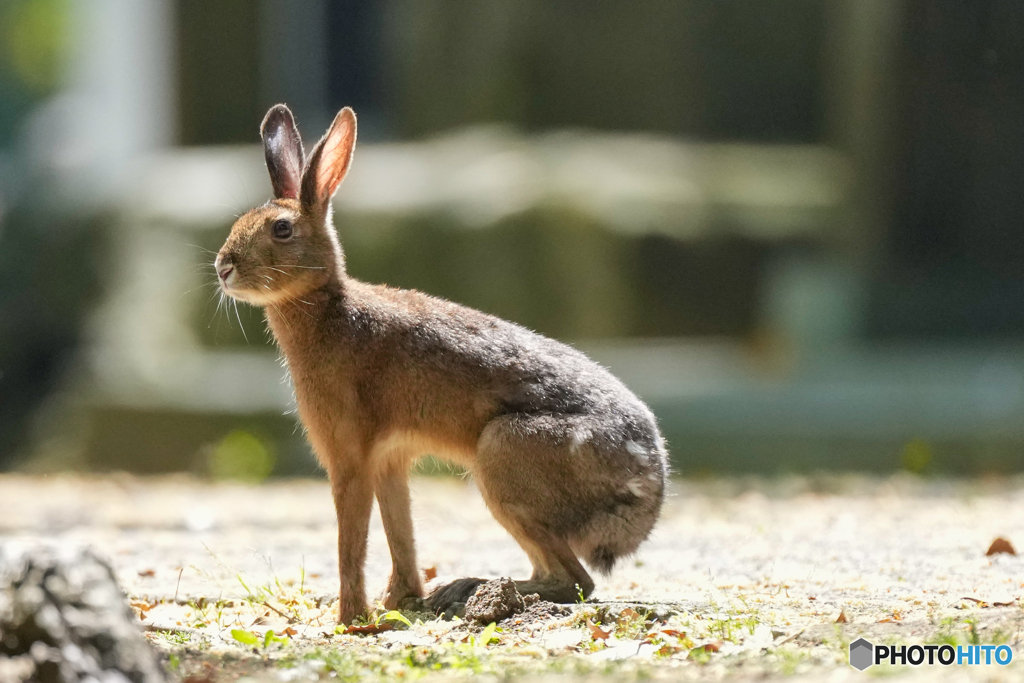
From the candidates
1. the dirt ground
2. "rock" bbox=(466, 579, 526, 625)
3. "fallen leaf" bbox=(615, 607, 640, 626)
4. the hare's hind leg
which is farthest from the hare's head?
"fallen leaf" bbox=(615, 607, 640, 626)

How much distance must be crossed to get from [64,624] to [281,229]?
2.51 metres

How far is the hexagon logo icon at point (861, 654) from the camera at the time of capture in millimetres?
3823

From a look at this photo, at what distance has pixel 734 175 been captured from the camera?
13.3 metres

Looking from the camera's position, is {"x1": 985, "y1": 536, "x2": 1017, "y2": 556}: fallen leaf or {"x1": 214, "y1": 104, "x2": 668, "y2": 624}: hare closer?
{"x1": 214, "y1": 104, "x2": 668, "y2": 624}: hare

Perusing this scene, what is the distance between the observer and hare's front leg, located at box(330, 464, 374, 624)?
210 inches

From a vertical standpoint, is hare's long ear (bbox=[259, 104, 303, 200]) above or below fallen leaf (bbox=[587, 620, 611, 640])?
above

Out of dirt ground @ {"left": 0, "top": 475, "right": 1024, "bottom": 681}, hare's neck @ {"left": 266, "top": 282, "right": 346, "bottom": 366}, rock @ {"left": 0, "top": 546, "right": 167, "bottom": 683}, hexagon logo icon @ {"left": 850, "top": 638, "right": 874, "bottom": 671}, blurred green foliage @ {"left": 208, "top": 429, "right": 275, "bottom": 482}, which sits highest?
hare's neck @ {"left": 266, "top": 282, "right": 346, "bottom": 366}

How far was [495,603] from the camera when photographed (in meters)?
4.92

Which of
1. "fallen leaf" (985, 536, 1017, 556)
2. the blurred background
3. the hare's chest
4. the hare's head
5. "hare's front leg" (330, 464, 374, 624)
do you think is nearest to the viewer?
"hare's front leg" (330, 464, 374, 624)

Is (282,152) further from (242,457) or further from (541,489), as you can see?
(242,457)

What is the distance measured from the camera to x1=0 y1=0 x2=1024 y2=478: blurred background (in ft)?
38.8

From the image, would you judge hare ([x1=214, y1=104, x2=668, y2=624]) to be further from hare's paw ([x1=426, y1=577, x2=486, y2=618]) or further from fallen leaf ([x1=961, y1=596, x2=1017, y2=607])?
fallen leaf ([x1=961, y1=596, x2=1017, y2=607])

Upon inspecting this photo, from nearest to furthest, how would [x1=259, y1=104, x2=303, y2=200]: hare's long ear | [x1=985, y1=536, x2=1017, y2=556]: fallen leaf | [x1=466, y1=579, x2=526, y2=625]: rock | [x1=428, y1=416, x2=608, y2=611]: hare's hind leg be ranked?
[x1=466, y1=579, x2=526, y2=625]: rock < [x1=428, y1=416, x2=608, y2=611]: hare's hind leg < [x1=259, y1=104, x2=303, y2=200]: hare's long ear < [x1=985, y1=536, x2=1017, y2=556]: fallen leaf

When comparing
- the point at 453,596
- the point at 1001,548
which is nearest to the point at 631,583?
the point at 453,596
